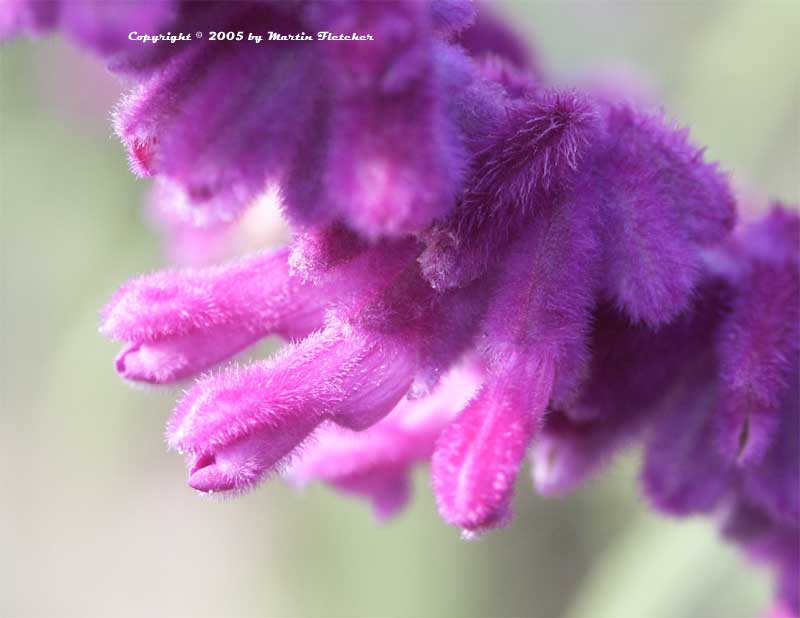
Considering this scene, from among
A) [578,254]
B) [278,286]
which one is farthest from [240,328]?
[578,254]

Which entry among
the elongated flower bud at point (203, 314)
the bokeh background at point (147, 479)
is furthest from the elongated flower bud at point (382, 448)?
the bokeh background at point (147, 479)

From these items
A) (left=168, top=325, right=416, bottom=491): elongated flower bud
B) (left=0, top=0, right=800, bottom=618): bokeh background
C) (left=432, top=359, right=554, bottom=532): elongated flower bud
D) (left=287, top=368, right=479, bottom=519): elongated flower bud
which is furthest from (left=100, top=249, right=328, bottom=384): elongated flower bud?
(left=0, top=0, right=800, bottom=618): bokeh background

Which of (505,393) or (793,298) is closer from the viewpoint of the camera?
(505,393)

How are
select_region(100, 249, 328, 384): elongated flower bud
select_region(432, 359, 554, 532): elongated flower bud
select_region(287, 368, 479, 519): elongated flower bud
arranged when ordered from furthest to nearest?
select_region(287, 368, 479, 519): elongated flower bud, select_region(100, 249, 328, 384): elongated flower bud, select_region(432, 359, 554, 532): elongated flower bud

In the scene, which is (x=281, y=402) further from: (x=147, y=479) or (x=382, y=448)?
(x=147, y=479)

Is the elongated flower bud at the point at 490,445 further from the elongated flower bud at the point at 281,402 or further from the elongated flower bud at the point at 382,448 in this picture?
the elongated flower bud at the point at 382,448

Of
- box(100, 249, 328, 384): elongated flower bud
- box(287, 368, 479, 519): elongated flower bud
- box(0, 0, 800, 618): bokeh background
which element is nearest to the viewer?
box(100, 249, 328, 384): elongated flower bud

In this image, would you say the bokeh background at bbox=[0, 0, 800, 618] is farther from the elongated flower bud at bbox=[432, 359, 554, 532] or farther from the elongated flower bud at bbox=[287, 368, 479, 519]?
the elongated flower bud at bbox=[432, 359, 554, 532]

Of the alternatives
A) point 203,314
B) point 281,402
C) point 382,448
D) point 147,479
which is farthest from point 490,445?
point 147,479

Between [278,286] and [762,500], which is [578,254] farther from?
[762,500]
